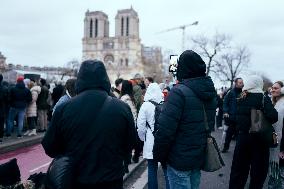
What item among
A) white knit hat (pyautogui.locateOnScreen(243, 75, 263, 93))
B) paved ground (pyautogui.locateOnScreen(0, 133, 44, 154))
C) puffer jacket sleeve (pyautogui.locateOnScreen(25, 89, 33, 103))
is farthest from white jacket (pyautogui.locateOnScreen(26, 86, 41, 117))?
white knit hat (pyautogui.locateOnScreen(243, 75, 263, 93))

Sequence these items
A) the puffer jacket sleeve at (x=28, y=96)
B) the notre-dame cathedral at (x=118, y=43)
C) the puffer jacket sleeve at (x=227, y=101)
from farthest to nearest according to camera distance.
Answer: the notre-dame cathedral at (x=118, y=43) → the puffer jacket sleeve at (x=28, y=96) → the puffer jacket sleeve at (x=227, y=101)

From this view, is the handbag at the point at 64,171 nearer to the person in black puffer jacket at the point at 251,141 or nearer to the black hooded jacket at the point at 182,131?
the black hooded jacket at the point at 182,131

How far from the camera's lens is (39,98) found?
16.3m

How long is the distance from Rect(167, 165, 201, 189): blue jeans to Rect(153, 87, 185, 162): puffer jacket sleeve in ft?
0.75

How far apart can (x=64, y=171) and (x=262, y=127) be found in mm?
4013

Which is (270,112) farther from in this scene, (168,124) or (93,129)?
(93,129)

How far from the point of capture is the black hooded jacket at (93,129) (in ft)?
12.1

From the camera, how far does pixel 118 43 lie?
145625mm

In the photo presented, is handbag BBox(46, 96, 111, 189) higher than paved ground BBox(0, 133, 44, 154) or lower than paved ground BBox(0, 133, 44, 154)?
higher

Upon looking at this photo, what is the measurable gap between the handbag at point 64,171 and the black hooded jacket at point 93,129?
0.03 m

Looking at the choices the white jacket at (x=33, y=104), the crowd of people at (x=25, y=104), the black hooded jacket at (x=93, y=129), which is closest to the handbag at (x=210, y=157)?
the black hooded jacket at (x=93, y=129)

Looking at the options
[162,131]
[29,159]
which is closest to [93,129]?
[162,131]

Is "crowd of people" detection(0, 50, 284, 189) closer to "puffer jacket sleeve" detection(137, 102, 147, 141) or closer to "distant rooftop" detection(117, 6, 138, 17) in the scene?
"puffer jacket sleeve" detection(137, 102, 147, 141)

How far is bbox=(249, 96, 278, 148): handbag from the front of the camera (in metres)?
6.67
